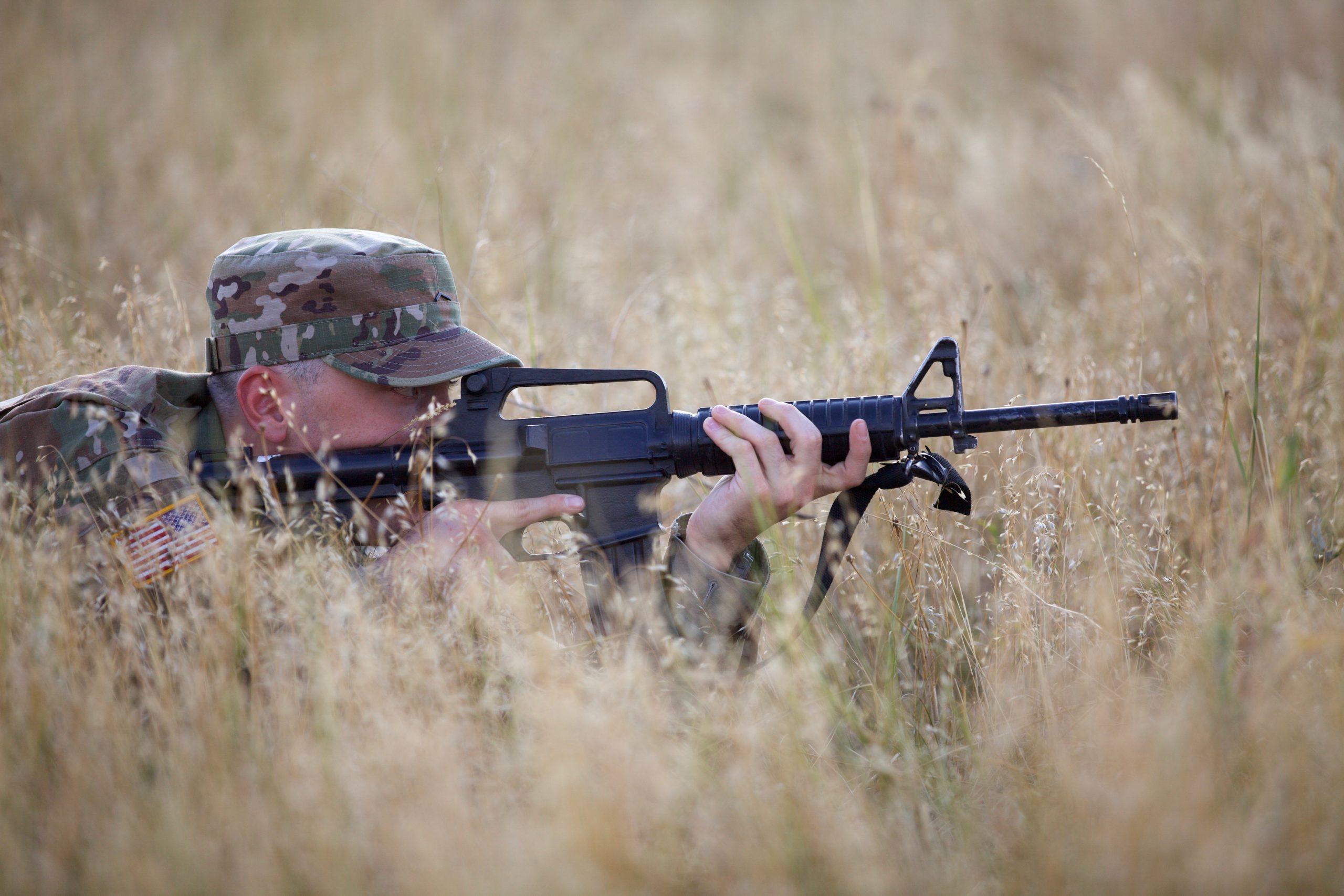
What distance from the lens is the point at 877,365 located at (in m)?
3.58

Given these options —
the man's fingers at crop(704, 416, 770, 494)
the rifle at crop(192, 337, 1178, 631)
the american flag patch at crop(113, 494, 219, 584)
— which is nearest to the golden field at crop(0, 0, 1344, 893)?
the american flag patch at crop(113, 494, 219, 584)

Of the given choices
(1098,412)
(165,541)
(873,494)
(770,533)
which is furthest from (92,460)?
(1098,412)

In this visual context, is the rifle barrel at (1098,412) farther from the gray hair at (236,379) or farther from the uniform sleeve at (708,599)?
the gray hair at (236,379)

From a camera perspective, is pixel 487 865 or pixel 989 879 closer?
pixel 487 865

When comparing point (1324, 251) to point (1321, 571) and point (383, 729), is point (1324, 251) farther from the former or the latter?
point (383, 729)

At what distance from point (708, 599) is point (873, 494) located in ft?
1.63

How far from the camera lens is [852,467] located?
241 centimetres

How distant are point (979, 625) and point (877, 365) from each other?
3.47ft

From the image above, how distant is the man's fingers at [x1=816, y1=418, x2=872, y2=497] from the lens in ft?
7.76

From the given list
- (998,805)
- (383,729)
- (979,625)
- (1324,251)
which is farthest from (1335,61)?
(383,729)

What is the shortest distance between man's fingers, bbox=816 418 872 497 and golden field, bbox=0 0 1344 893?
0.89 ft

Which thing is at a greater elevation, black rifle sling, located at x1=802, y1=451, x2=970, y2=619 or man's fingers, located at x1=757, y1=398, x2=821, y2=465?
man's fingers, located at x1=757, y1=398, x2=821, y2=465

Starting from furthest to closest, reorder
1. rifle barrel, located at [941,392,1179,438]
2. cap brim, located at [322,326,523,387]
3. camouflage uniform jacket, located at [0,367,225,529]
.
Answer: cap brim, located at [322,326,523,387], camouflage uniform jacket, located at [0,367,225,529], rifle barrel, located at [941,392,1179,438]

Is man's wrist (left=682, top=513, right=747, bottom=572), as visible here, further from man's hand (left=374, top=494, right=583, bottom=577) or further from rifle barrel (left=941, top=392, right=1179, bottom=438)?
rifle barrel (left=941, top=392, right=1179, bottom=438)
